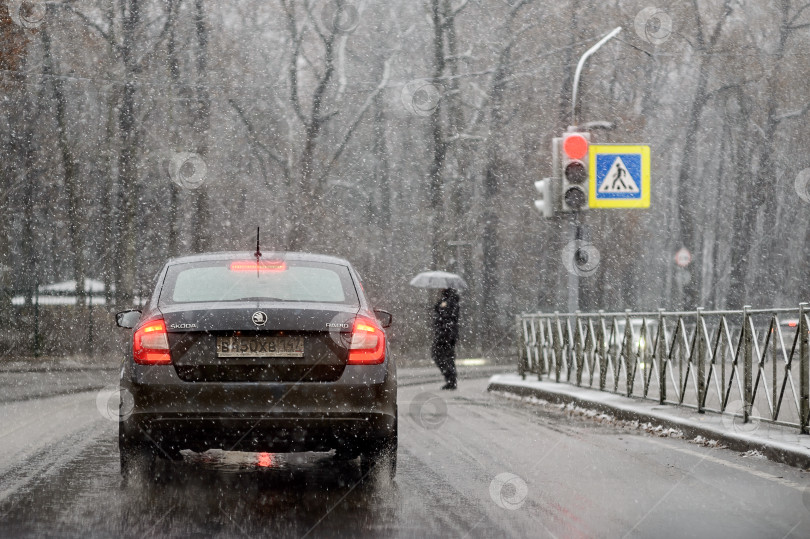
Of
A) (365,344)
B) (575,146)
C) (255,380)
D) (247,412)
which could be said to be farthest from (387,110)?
(247,412)

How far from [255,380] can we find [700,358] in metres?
6.31

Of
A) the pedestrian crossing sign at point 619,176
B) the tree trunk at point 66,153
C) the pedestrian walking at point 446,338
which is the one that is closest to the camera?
the pedestrian crossing sign at point 619,176

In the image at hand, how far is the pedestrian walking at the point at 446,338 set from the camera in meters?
19.3

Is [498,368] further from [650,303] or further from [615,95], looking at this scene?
[650,303]

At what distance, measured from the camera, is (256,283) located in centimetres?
802

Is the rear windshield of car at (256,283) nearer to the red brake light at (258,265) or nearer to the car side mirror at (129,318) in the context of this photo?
the red brake light at (258,265)

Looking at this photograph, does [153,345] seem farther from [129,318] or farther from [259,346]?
[129,318]

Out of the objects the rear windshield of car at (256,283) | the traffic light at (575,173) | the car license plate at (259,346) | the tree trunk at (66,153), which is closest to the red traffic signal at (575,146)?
the traffic light at (575,173)

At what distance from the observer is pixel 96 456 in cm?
953

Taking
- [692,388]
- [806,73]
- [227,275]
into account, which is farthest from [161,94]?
[227,275]

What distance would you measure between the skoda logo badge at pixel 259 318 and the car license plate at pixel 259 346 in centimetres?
8

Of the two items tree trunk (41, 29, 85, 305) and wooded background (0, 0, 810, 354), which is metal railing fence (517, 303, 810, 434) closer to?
wooded background (0, 0, 810, 354)

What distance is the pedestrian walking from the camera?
19.3 m

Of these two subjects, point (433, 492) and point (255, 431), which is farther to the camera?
point (433, 492)
